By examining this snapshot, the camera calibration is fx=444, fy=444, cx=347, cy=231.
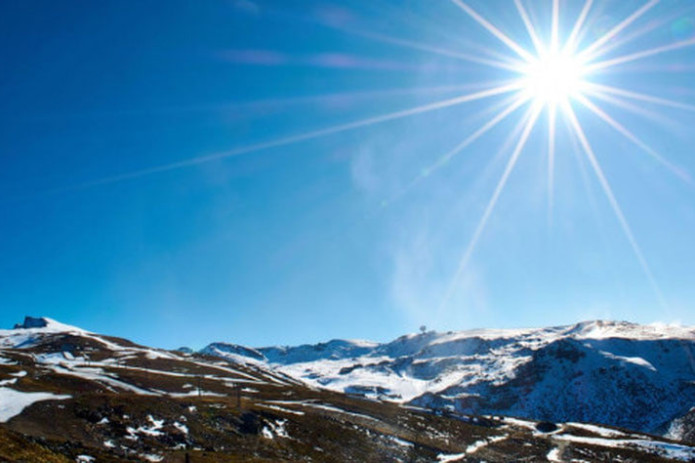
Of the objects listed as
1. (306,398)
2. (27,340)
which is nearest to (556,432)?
(306,398)

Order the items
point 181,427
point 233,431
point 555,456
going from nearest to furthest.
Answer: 1. point 181,427
2. point 233,431
3. point 555,456

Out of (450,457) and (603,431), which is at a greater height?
(603,431)

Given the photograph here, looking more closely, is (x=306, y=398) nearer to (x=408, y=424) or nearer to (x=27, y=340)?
(x=408, y=424)

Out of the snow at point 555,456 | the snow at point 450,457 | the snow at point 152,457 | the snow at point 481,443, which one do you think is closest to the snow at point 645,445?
the snow at point 555,456

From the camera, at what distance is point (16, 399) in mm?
50719

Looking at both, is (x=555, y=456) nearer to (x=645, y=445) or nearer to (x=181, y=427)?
(x=645, y=445)

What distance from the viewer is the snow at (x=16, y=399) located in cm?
4483

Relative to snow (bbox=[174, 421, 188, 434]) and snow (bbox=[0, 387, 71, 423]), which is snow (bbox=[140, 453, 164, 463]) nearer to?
snow (bbox=[174, 421, 188, 434])

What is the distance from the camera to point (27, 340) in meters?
194

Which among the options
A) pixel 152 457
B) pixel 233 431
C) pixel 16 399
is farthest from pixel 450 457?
pixel 16 399

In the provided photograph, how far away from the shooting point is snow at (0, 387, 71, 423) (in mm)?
44831

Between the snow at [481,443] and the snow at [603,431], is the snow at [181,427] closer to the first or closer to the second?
the snow at [481,443]

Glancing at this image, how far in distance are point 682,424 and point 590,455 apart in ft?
456

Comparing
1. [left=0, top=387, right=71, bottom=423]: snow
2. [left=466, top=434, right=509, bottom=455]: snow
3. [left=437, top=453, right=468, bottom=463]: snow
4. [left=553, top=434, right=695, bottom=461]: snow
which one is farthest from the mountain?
[left=466, top=434, right=509, bottom=455]: snow
